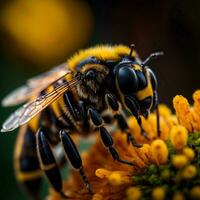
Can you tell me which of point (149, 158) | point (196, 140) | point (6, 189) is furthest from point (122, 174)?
point (6, 189)

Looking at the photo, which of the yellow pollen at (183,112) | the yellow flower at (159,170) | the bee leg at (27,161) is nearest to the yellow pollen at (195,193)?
the yellow flower at (159,170)

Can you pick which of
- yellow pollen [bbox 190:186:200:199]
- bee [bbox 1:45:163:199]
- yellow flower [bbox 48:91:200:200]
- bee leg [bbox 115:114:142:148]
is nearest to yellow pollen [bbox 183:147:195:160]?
yellow flower [bbox 48:91:200:200]

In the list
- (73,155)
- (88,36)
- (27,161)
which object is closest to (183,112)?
(73,155)

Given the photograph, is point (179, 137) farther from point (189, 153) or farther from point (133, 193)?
point (133, 193)

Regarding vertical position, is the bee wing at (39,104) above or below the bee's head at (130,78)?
above

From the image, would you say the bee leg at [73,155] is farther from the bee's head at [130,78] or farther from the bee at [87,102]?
the bee's head at [130,78]

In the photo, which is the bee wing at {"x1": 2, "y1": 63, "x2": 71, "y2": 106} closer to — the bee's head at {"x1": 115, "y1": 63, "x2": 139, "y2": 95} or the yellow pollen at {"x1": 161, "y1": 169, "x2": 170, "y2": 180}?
the bee's head at {"x1": 115, "y1": 63, "x2": 139, "y2": 95}

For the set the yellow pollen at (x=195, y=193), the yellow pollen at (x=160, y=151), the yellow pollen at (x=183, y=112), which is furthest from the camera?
the yellow pollen at (x=183, y=112)
